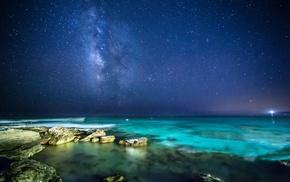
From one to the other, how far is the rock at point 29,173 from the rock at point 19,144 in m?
2.93

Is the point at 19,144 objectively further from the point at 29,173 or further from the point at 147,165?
the point at 147,165

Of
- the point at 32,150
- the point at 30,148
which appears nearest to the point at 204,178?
the point at 32,150

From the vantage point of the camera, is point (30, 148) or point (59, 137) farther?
point (59, 137)

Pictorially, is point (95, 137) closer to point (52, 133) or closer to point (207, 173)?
point (52, 133)

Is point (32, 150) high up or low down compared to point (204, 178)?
up

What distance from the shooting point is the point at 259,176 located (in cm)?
750

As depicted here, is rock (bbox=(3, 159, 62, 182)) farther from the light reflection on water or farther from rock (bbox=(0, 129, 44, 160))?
rock (bbox=(0, 129, 44, 160))

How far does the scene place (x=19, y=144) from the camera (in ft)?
33.1

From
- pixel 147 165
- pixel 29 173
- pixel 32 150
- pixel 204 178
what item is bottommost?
pixel 147 165

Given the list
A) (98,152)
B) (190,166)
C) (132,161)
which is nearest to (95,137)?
(98,152)

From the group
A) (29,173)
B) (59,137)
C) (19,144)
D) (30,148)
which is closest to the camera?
(29,173)

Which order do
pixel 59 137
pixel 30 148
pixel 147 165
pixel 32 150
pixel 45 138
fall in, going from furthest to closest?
1. pixel 59 137
2. pixel 45 138
3. pixel 30 148
4. pixel 32 150
5. pixel 147 165

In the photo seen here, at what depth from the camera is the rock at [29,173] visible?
541cm

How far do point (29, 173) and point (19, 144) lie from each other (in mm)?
5692
